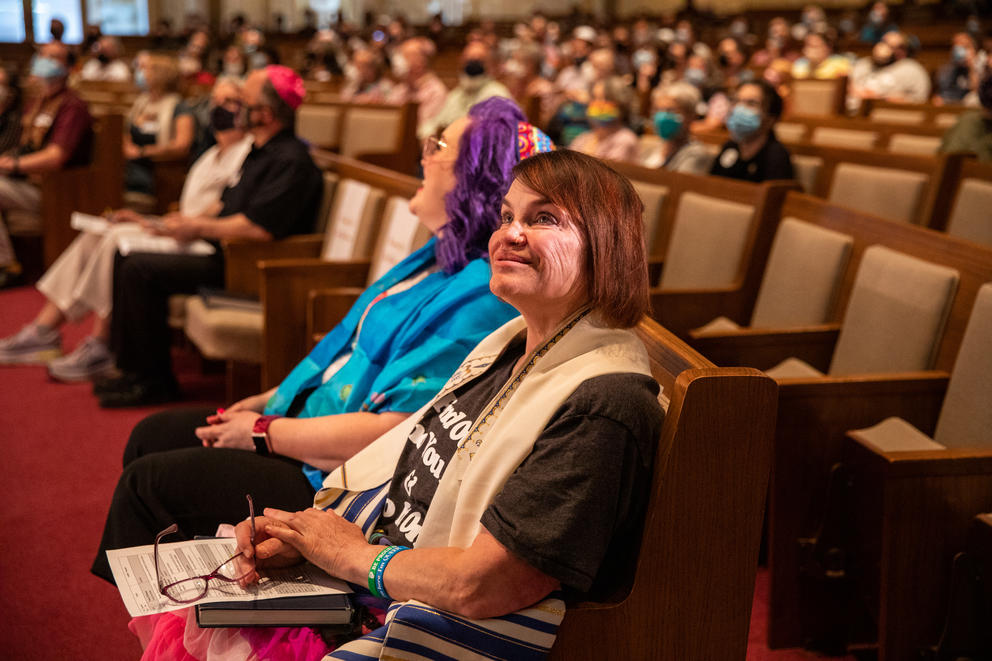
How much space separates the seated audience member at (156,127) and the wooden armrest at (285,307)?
10.8 ft

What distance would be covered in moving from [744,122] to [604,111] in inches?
34.2

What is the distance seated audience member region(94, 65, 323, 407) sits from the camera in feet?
11.5

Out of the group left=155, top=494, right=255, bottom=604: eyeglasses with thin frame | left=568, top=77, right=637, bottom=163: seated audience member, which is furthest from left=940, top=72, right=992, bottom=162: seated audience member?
left=155, top=494, right=255, bottom=604: eyeglasses with thin frame

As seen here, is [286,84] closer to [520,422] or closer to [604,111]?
[604,111]

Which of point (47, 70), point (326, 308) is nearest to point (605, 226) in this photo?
point (326, 308)

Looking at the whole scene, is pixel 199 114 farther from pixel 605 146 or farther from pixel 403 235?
pixel 403 235

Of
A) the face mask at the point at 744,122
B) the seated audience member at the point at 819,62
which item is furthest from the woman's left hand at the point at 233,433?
the seated audience member at the point at 819,62

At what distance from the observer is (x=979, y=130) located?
4227mm

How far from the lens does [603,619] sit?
4.06ft

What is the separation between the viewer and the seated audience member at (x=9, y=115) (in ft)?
18.5

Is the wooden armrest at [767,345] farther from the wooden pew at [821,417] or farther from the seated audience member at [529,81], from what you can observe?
the seated audience member at [529,81]

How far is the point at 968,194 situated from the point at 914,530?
2.23m

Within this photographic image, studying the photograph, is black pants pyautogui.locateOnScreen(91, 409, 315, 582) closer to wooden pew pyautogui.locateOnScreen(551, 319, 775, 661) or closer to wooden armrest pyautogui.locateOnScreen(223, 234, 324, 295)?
wooden pew pyautogui.locateOnScreen(551, 319, 775, 661)

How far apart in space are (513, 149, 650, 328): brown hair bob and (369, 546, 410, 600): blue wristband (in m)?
0.42
